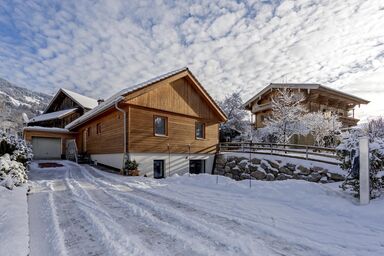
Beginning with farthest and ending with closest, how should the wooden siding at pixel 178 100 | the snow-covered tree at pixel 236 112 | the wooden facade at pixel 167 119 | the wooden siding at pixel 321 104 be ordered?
1. the snow-covered tree at pixel 236 112
2. the wooden siding at pixel 321 104
3. the wooden siding at pixel 178 100
4. the wooden facade at pixel 167 119

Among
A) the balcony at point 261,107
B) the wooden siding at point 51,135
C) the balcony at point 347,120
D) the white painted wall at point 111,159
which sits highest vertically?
the balcony at point 261,107

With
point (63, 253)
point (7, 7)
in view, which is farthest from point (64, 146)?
point (63, 253)

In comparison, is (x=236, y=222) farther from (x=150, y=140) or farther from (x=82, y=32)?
(x=82, y=32)

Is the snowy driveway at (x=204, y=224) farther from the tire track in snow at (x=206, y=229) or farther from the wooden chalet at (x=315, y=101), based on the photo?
the wooden chalet at (x=315, y=101)

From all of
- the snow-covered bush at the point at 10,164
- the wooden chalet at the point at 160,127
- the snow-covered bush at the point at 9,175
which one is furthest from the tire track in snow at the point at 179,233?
the wooden chalet at the point at 160,127

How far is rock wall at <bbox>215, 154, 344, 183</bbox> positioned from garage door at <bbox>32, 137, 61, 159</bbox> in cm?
1510

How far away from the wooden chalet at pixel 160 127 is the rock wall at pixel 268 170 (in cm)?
140

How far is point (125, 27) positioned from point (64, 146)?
15.2 meters

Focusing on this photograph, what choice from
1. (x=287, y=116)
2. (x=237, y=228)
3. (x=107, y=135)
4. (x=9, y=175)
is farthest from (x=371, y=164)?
(x=287, y=116)

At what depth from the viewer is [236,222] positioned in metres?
4.62

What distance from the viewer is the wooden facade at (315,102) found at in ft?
85.8

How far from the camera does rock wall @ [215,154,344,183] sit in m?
11.7

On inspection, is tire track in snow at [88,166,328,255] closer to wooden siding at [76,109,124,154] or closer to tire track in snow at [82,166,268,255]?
tire track in snow at [82,166,268,255]

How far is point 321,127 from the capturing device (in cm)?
2267
